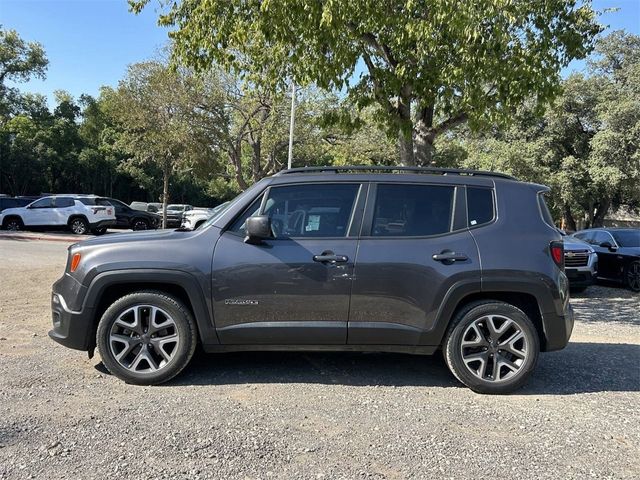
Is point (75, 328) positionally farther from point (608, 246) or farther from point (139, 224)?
point (139, 224)

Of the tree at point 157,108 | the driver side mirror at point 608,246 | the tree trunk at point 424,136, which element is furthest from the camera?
the tree at point 157,108

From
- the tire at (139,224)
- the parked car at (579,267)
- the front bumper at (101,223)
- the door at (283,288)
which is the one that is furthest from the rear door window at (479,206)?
the tire at (139,224)

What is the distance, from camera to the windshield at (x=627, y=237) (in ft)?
39.8

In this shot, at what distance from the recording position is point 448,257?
→ 4.53 m

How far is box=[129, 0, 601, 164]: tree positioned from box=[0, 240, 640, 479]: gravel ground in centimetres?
403

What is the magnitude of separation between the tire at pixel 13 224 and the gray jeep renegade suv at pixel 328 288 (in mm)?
20760

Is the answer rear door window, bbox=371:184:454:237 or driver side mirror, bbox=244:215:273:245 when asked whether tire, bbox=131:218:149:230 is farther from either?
rear door window, bbox=371:184:454:237

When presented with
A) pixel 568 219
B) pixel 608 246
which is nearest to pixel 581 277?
pixel 608 246

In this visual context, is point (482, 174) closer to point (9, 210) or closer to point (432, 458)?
point (432, 458)

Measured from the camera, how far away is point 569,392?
473 centimetres

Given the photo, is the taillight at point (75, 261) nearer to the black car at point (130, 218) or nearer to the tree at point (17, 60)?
the black car at point (130, 218)

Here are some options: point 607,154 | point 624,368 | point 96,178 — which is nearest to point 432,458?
point 624,368

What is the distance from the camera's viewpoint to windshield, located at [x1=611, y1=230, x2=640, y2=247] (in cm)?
1214

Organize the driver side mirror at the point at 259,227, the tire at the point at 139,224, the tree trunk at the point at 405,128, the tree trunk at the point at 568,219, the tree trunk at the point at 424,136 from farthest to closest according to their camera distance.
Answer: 1. the tree trunk at the point at 568,219
2. the tire at the point at 139,224
3. the tree trunk at the point at 424,136
4. the tree trunk at the point at 405,128
5. the driver side mirror at the point at 259,227
